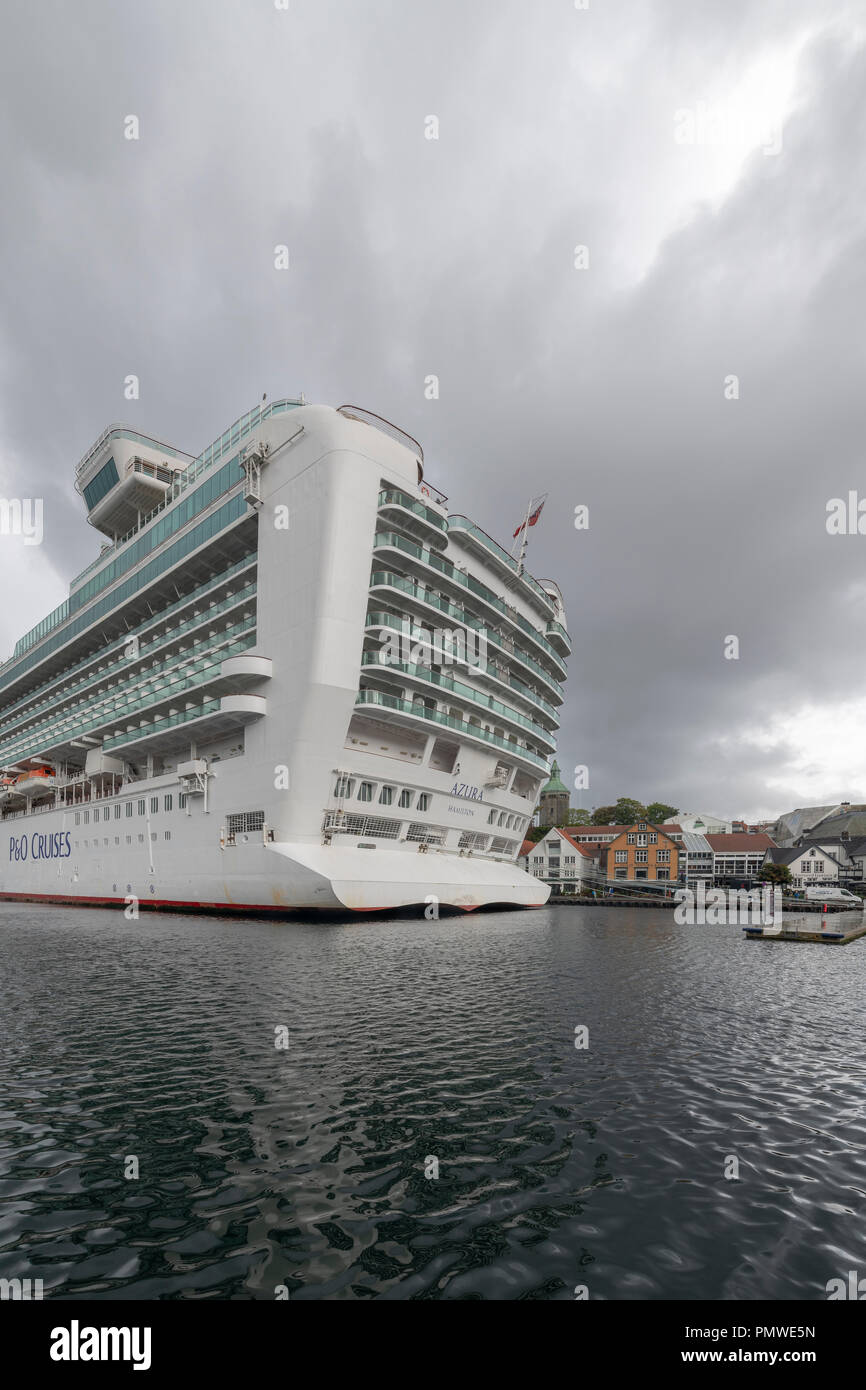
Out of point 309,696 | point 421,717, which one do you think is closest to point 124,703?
point 309,696

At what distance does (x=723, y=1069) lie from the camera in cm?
1104

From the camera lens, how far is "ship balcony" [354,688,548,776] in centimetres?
3703

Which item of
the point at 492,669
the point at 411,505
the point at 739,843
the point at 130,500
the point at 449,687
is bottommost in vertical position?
the point at 739,843

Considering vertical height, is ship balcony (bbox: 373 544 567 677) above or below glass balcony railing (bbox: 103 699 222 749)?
above

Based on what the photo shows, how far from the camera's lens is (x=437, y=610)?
41.7 meters

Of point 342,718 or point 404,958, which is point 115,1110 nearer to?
point 404,958

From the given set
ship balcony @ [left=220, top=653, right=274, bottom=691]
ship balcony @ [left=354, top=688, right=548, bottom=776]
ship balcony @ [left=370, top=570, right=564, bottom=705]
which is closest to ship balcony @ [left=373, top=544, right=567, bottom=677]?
ship balcony @ [left=370, top=570, right=564, bottom=705]

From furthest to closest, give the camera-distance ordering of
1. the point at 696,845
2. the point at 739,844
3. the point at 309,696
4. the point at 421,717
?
the point at 739,844 → the point at 696,845 → the point at 421,717 → the point at 309,696

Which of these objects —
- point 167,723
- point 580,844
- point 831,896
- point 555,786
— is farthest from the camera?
point 555,786

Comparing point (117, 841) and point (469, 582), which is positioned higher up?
point (469, 582)

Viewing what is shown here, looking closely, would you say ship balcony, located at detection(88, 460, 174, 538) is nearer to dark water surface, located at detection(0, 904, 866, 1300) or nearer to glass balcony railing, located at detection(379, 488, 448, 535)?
glass balcony railing, located at detection(379, 488, 448, 535)

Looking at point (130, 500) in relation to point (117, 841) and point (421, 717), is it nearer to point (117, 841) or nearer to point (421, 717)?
point (117, 841)

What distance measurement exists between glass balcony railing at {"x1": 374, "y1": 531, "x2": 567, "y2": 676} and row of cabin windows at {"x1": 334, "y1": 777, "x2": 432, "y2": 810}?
47.4 ft

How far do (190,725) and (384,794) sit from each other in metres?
13.3
